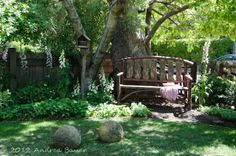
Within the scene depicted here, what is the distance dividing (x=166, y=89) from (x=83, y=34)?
2349 mm

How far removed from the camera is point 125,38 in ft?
30.6

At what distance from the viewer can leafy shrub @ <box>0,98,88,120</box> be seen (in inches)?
266

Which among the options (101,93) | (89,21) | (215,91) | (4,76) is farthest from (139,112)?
(4,76)

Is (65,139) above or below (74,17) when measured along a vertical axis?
below

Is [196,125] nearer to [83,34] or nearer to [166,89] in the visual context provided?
[166,89]

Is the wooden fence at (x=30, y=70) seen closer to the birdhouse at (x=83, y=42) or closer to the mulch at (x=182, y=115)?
the birdhouse at (x=83, y=42)

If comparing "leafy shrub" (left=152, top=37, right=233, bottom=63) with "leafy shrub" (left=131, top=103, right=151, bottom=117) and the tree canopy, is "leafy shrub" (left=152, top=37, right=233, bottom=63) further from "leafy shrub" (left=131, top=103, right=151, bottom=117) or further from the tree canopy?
"leafy shrub" (left=131, top=103, right=151, bottom=117)

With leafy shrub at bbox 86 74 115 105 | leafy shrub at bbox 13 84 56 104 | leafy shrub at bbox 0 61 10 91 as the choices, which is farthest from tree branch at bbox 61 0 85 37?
leafy shrub at bbox 0 61 10 91

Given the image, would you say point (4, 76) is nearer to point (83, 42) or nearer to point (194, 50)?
point (83, 42)

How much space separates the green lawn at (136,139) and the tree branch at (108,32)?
7.96 feet

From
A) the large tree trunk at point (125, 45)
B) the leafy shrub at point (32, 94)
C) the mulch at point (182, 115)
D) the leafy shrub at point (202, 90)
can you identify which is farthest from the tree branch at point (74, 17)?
the leafy shrub at point (202, 90)

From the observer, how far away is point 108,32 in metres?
8.41

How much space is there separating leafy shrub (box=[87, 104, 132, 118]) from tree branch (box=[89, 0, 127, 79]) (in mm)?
1805

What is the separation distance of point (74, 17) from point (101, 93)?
197 cm
